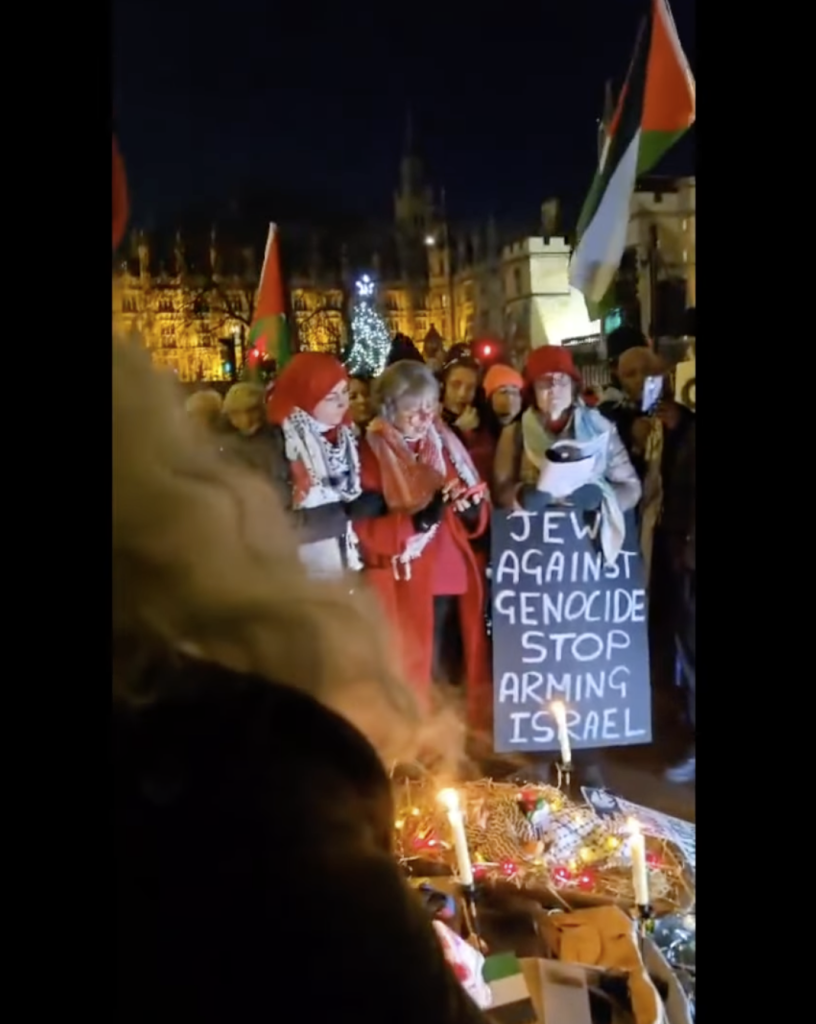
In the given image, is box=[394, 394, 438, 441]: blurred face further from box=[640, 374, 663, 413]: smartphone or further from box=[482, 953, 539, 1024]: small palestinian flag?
box=[482, 953, 539, 1024]: small palestinian flag

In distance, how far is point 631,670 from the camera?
1587 millimetres

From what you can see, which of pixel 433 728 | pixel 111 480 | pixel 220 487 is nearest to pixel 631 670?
pixel 433 728

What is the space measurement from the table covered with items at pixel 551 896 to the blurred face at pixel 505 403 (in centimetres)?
44

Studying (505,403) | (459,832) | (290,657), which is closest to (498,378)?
(505,403)

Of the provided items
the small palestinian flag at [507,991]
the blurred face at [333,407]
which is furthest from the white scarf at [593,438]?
the small palestinian flag at [507,991]

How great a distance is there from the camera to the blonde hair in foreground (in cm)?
147

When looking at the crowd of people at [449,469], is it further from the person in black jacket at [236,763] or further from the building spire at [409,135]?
the building spire at [409,135]

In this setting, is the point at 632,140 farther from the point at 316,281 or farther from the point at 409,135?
the point at 316,281

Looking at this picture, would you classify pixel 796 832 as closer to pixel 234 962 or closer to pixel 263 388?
pixel 234 962

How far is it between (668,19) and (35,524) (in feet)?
3.10

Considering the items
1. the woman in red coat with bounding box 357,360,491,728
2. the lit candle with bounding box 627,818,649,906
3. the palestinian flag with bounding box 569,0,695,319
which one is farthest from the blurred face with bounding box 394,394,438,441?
the lit candle with bounding box 627,818,649,906

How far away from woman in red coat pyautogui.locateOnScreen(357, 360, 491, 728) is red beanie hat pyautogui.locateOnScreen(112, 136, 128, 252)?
0.34 metres

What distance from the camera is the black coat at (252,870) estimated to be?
1476 mm

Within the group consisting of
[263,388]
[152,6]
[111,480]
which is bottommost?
[111,480]
